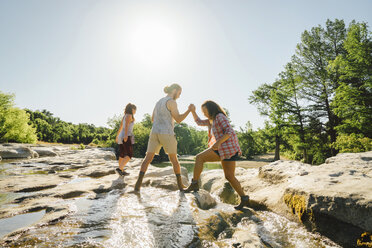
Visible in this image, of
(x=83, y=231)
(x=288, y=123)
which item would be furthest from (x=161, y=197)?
(x=288, y=123)

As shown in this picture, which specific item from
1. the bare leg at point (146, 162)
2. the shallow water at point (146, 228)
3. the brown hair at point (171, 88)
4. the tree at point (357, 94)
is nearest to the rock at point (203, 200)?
the shallow water at point (146, 228)

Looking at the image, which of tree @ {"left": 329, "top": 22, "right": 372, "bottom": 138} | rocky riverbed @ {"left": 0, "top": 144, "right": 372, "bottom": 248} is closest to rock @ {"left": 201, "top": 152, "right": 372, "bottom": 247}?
rocky riverbed @ {"left": 0, "top": 144, "right": 372, "bottom": 248}

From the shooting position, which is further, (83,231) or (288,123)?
(288,123)

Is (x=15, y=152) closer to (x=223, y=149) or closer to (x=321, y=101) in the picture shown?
(x=223, y=149)

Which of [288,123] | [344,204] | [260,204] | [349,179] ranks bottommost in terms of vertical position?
[260,204]

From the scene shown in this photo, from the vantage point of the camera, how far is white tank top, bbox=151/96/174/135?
3.82m

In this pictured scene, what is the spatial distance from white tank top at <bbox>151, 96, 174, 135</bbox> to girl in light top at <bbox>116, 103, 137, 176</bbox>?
178 centimetres

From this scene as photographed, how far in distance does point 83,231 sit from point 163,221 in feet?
2.81

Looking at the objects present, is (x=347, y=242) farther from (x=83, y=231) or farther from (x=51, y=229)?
(x=51, y=229)

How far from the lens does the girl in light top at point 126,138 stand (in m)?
5.34

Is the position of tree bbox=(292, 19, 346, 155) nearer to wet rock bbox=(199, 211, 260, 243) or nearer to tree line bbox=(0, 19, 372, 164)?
tree line bbox=(0, 19, 372, 164)

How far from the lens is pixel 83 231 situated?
6.09 feet

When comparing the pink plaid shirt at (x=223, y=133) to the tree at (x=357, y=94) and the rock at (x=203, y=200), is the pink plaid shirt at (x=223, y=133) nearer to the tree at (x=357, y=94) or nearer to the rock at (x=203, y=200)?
the rock at (x=203, y=200)

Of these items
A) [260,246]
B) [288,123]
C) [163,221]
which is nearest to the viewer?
[260,246]
